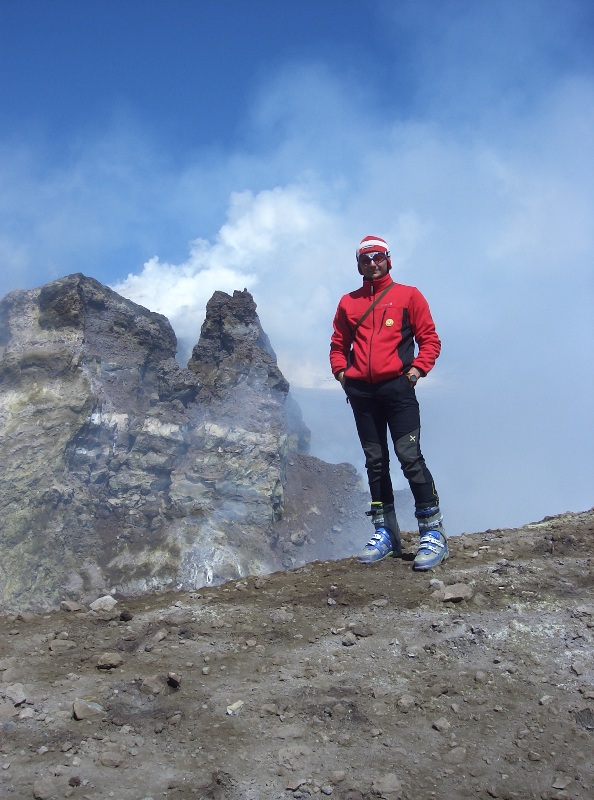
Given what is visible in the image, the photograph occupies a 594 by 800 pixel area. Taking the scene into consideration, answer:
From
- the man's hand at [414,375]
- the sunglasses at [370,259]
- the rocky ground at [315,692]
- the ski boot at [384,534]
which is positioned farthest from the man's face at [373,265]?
the rocky ground at [315,692]

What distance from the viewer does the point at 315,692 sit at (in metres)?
3.91

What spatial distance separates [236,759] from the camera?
321cm

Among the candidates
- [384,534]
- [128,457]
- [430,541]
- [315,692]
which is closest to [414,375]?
[430,541]

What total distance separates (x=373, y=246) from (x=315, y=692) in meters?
4.60

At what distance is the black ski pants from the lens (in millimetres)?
6398

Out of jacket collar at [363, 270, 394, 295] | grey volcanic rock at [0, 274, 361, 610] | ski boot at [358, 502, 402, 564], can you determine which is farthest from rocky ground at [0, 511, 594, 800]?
grey volcanic rock at [0, 274, 361, 610]

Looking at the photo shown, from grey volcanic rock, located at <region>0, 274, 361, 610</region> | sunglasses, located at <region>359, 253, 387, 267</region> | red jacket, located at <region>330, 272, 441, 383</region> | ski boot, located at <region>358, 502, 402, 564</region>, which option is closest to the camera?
red jacket, located at <region>330, 272, 441, 383</region>

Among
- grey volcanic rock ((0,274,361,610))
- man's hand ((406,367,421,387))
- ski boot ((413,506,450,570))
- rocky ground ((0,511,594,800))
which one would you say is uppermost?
grey volcanic rock ((0,274,361,610))

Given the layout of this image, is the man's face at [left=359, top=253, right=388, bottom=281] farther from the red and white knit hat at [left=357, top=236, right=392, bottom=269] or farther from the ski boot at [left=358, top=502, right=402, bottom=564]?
the ski boot at [left=358, top=502, right=402, bottom=564]

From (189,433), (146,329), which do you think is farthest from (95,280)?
(189,433)

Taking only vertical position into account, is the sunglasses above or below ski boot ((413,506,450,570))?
above

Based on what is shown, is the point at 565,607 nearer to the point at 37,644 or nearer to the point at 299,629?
the point at 299,629

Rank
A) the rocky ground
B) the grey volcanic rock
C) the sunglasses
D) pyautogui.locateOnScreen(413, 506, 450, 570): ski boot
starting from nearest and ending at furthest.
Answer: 1. the rocky ground
2. pyautogui.locateOnScreen(413, 506, 450, 570): ski boot
3. the sunglasses
4. the grey volcanic rock

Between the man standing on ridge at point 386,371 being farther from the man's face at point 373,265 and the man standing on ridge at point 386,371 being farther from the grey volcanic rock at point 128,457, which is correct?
the grey volcanic rock at point 128,457
